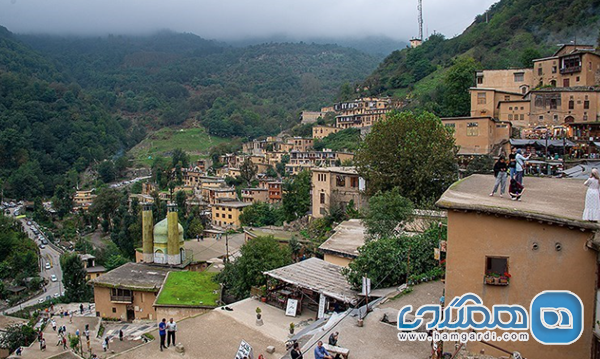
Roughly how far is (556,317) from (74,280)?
32300 mm

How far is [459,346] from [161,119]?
433 ft

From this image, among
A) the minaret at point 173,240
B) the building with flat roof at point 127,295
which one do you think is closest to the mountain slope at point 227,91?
the minaret at point 173,240

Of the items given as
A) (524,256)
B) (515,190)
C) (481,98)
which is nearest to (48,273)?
(481,98)

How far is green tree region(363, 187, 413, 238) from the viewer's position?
17.7 m

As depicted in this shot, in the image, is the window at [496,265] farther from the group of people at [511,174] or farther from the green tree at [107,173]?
the green tree at [107,173]

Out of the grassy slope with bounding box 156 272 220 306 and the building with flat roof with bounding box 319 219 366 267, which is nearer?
the building with flat roof with bounding box 319 219 366 267

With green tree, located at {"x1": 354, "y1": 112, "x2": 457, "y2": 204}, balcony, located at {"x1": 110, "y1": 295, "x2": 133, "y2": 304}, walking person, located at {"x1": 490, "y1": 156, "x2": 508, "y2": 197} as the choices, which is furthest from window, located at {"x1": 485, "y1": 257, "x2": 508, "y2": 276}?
balcony, located at {"x1": 110, "y1": 295, "x2": 133, "y2": 304}

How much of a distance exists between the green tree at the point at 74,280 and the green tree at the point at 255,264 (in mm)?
17399

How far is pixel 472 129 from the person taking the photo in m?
30.9

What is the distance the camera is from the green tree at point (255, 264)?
61.3ft

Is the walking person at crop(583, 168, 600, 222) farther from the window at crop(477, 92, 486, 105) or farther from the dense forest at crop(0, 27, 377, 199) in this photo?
the dense forest at crop(0, 27, 377, 199)

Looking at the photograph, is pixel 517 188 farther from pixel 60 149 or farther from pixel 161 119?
pixel 161 119

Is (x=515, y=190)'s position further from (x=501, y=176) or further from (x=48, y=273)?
(x=48, y=273)

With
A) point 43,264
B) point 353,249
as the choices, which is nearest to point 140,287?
point 353,249
